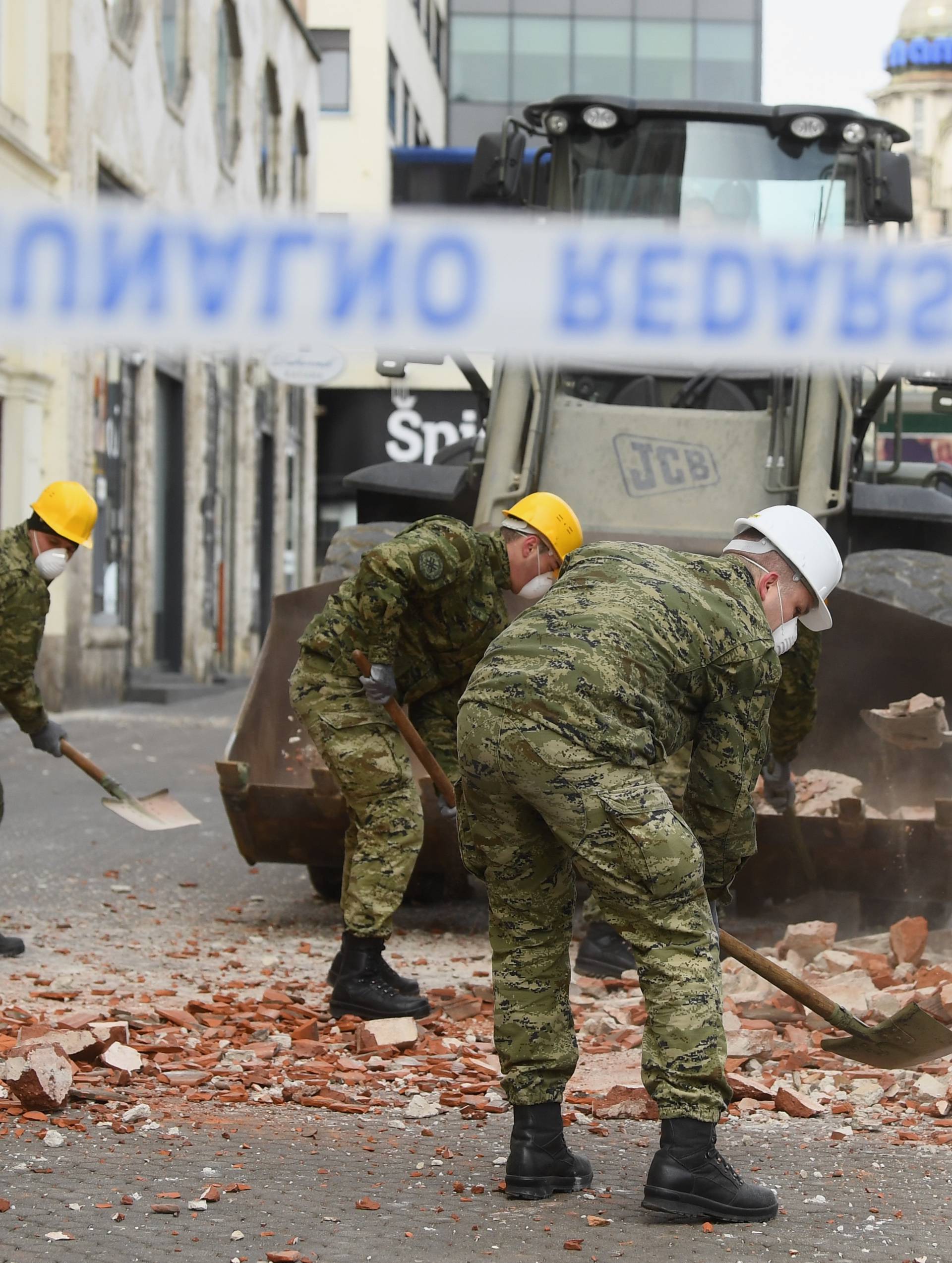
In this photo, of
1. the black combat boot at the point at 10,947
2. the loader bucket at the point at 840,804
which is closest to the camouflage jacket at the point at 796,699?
the loader bucket at the point at 840,804

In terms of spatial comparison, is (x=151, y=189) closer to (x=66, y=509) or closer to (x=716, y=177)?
(x=716, y=177)

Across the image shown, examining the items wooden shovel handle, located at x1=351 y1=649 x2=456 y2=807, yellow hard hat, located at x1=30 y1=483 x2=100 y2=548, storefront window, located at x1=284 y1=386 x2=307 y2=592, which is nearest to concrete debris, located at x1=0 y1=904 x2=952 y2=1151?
wooden shovel handle, located at x1=351 y1=649 x2=456 y2=807

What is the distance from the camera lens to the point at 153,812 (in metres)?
7.54

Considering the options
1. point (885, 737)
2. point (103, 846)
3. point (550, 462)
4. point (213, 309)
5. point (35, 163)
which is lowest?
point (103, 846)

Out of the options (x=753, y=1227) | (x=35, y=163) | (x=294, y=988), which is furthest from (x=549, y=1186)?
(x=35, y=163)

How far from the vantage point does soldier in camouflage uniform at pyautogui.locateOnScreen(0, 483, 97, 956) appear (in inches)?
262

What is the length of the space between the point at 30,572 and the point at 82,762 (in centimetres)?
89

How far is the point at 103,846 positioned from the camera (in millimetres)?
9156

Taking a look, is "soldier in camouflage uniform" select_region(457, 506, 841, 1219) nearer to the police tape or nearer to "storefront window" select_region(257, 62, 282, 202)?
the police tape

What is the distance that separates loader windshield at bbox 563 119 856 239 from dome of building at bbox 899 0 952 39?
10534 cm

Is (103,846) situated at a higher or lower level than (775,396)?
lower

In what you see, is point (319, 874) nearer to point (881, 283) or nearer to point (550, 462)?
point (550, 462)

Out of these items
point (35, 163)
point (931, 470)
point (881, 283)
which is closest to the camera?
point (881, 283)

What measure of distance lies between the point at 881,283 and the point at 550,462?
196 cm
